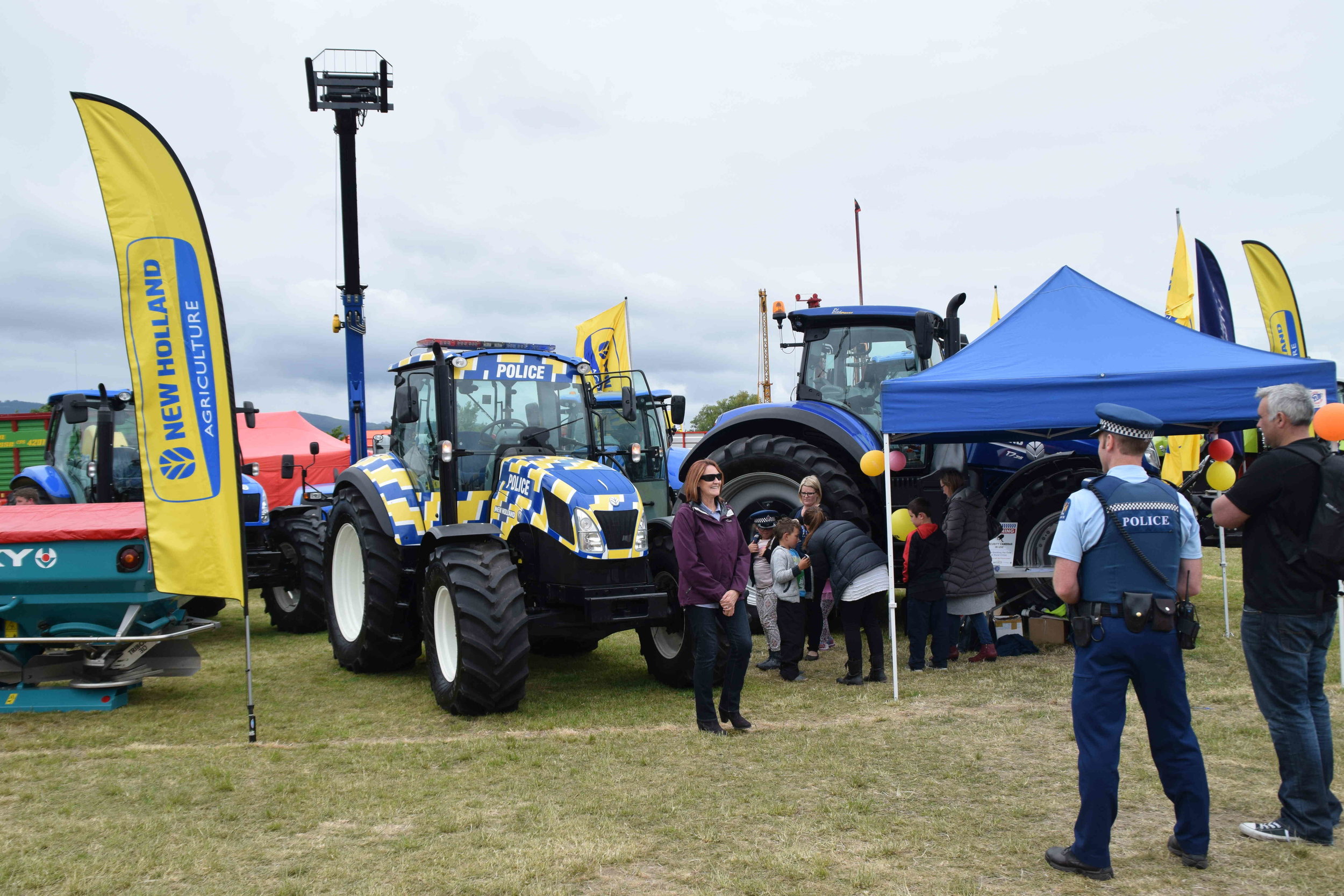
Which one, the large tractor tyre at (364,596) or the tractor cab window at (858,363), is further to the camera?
the tractor cab window at (858,363)

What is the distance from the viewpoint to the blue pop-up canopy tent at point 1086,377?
578cm

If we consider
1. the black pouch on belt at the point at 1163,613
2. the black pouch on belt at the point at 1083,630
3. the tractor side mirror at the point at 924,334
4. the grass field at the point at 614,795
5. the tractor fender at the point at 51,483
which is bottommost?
the grass field at the point at 614,795

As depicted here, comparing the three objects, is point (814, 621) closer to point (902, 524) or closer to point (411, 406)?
point (902, 524)

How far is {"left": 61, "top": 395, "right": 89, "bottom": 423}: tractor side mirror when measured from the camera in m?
8.30

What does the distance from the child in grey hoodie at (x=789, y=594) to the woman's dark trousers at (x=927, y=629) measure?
2.82 feet

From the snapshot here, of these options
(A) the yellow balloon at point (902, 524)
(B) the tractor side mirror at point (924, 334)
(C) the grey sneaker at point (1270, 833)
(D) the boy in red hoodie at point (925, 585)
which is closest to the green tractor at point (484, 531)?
(D) the boy in red hoodie at point (925, 585)

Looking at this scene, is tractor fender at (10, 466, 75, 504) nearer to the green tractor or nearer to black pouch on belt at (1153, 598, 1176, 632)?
the green tractor

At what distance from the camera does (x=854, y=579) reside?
21.2 ft

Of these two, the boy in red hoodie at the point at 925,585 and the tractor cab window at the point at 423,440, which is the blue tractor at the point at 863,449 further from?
the tractor cab window at the point at 423,440

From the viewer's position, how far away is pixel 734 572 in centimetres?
533

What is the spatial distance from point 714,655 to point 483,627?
1304mm

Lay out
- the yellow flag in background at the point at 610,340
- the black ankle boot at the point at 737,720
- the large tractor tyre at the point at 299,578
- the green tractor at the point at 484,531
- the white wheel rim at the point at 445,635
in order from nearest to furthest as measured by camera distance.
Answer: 1. the black ankle boot at the point at 737,720
2. the green tractor at the point at 484,531
3. the white wheel rim at the point at 445,635
4. the large tractor tyre at the point at 299,578
5. the yellow flag in background at the point at 610,340

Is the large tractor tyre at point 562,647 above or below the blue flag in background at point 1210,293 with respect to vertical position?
below

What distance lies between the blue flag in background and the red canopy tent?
525 inches
